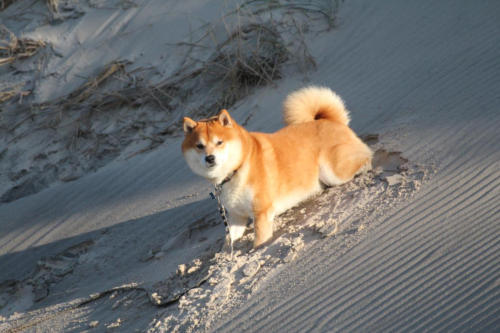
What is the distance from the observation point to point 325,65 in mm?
6723

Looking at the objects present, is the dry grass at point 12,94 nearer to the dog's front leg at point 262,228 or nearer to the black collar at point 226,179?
the black collar at point 226,179

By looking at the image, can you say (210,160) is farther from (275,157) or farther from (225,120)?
(275,157)

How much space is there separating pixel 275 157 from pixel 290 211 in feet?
1.91

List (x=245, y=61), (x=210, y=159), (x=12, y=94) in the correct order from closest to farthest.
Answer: (x=210, y=159) < (x=245, y=61) < (x=12, y=94)

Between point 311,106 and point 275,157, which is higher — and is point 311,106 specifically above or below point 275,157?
above

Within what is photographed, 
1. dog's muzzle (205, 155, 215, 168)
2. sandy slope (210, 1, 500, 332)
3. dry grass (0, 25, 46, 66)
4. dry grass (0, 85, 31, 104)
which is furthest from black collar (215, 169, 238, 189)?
dry grass (0, 25, 46, 66)

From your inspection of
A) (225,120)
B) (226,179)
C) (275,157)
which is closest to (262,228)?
(226,179)

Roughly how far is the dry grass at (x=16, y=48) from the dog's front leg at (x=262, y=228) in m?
6.25

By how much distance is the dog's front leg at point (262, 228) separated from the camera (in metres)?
3.70

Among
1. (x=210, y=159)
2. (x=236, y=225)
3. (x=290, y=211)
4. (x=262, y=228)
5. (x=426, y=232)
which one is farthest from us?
(x=290, y=211)

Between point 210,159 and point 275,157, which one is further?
point 275,157

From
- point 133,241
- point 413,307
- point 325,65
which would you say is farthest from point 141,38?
point 413,307

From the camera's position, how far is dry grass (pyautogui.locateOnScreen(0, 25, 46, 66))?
7.86m

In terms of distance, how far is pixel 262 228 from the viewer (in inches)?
147
